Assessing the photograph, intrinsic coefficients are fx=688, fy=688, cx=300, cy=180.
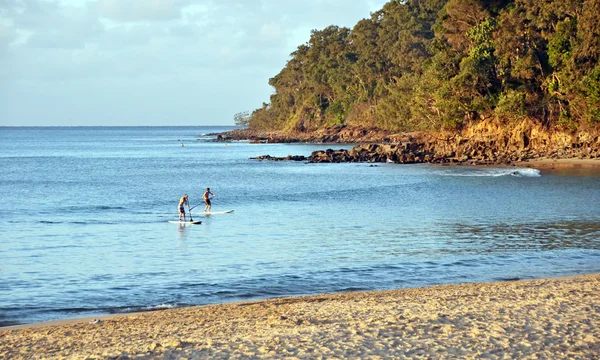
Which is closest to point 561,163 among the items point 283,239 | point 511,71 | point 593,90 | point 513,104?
point 593,90

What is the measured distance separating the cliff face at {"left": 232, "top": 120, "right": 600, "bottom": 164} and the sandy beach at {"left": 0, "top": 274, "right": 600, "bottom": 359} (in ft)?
165

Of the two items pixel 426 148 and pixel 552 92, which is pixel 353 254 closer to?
pixel 552 92

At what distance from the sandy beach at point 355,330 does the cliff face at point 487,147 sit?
165 ft

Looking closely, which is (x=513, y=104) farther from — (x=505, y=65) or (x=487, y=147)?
(x=487, y=147)

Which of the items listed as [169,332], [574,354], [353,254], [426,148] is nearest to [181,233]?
[353,254]

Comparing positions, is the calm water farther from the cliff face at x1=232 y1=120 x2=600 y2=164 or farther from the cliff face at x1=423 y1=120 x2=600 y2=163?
the cliff face at x1=232 y1=120 x2=600 y2=164

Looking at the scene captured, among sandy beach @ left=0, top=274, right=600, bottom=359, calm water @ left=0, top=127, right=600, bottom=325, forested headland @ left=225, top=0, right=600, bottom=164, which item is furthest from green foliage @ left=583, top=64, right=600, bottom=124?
sandy beach @ left=0, top=274, right=600, bottom=359

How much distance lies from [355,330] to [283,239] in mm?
14700

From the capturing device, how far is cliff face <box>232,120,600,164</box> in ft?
206

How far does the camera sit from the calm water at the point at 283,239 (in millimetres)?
18203

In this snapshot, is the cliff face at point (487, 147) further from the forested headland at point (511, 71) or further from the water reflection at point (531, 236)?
the water reflection at point (531, 236)

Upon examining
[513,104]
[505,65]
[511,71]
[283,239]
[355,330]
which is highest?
[505,65]

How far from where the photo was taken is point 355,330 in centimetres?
1194

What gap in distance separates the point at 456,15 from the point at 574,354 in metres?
66.2
